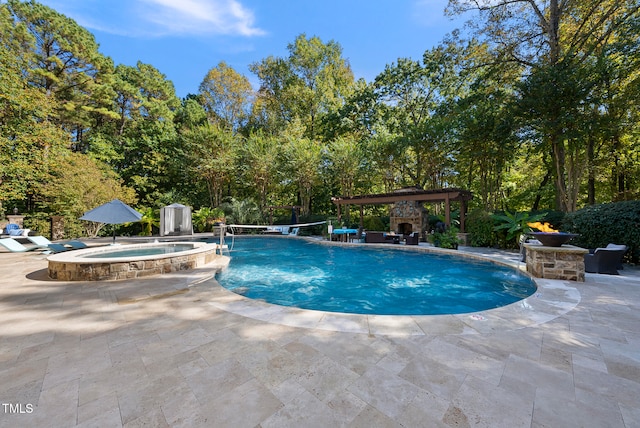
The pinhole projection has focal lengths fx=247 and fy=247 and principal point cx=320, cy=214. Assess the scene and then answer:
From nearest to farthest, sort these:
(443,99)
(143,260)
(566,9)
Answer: (143,260)
(566,9)
(443,99)

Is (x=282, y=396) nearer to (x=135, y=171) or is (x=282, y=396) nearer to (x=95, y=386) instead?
(x=95, y=386)

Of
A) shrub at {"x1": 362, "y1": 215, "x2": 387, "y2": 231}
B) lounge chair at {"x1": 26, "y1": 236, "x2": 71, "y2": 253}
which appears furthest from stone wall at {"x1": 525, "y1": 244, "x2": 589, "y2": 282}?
lounge chair at {"x1": 26, "y1": 236, "x2": 71, "y2": 253}

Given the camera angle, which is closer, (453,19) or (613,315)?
(613,315)

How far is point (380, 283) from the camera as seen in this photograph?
5.81m

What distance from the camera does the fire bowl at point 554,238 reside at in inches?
189

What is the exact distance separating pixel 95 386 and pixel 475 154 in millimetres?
15024

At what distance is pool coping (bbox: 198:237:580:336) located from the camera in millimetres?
2729

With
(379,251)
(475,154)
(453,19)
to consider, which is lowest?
(379,251)

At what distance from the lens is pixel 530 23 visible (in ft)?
36.7

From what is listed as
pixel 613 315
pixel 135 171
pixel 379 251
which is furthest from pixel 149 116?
pixel 613 315

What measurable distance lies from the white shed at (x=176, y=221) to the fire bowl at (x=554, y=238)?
A: 16.8 metres

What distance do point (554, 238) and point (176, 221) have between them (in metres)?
17.7

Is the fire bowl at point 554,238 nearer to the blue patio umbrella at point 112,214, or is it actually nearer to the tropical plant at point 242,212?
the blue patio umbrella at point 112,214

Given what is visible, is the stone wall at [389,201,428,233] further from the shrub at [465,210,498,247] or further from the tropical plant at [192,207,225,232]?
the tropical plant at [192,207,225,232]
